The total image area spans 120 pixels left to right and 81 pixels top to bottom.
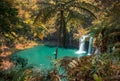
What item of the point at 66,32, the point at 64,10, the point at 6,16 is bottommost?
the point at 66,32

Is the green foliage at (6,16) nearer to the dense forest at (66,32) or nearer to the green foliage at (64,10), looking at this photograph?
the dense forest at (66,32)

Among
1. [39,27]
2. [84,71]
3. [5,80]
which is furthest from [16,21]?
[84,71]

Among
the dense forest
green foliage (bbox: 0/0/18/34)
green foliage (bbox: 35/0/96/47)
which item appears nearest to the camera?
the dense forest

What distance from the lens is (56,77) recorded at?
728 centimetres

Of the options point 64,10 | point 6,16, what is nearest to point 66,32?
point 64,10

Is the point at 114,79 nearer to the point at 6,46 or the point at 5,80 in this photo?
the point at 5,80

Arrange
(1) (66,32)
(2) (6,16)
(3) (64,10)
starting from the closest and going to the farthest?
(2) (6,16) < (3) (64,10) < (1) (66,32)

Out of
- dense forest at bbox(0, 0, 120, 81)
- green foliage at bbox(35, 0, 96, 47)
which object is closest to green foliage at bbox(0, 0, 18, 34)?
dense forest at bbox(0, 0, 120, 81)

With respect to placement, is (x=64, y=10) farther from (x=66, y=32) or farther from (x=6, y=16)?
(x=6, y=16)

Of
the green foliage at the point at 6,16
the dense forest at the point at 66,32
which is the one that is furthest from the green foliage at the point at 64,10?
the green foliage at the point at 6,16

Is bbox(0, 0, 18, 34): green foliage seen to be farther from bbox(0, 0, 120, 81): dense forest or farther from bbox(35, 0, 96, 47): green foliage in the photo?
bbox(35, 0, 96, 47): green foliage

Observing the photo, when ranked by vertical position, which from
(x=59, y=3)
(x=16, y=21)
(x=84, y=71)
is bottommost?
(x=84, y=71)

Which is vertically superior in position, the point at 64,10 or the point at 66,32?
the point at 64,10

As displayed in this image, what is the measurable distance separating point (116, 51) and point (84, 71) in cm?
288
